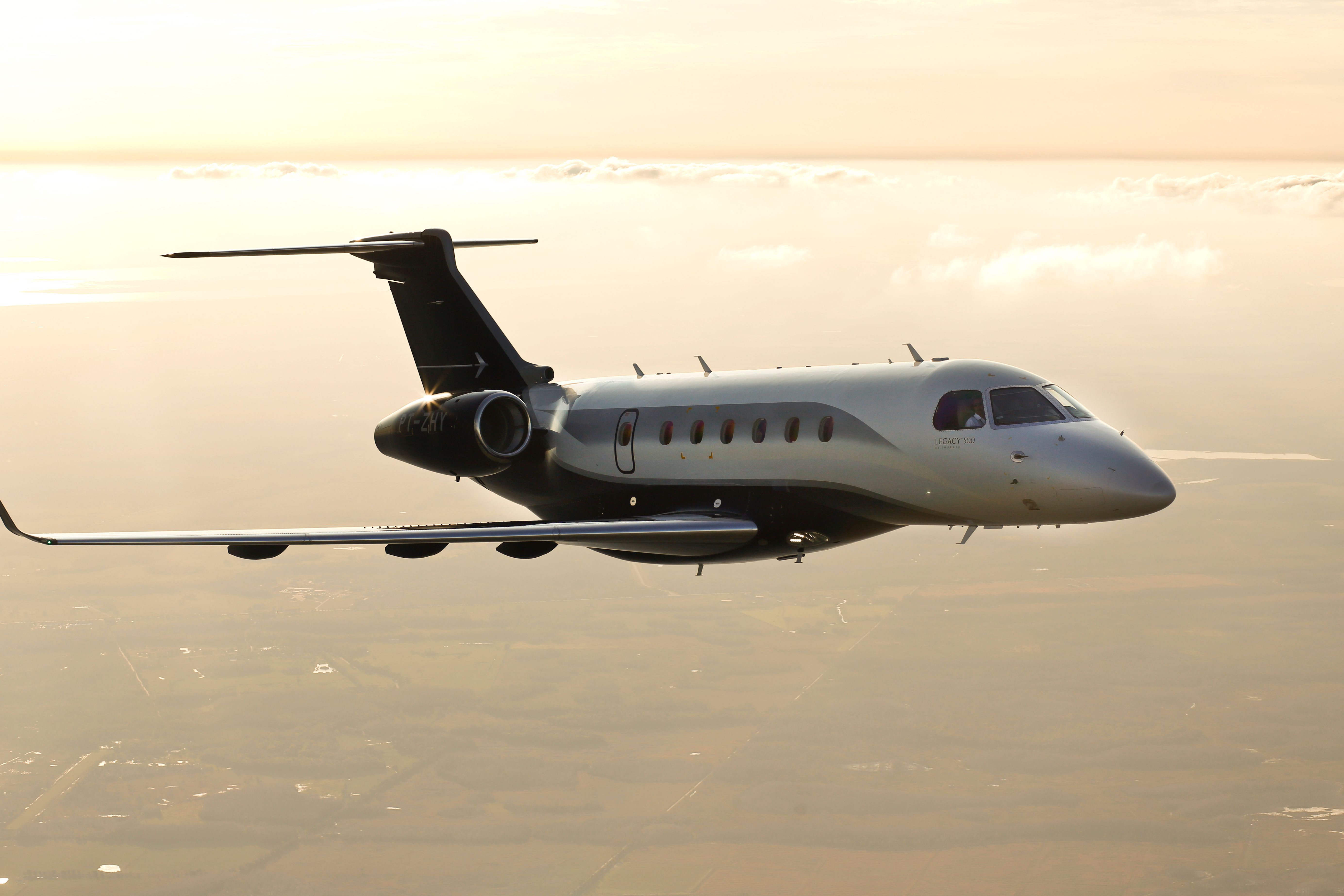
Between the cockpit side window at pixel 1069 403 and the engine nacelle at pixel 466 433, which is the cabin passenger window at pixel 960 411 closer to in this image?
the cockpit side window at pixel 1069 403

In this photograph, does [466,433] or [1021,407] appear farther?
[466,433]

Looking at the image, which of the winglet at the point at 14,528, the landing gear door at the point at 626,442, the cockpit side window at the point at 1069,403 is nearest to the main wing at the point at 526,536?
the winglet at the point at 14,528

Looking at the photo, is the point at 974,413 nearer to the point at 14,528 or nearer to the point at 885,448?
the point at 885,448

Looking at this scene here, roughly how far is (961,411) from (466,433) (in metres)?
14.6

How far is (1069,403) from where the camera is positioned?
29.2 metres

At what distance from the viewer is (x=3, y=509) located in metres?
31.6

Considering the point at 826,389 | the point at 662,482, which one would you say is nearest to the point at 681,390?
the point at 662,482

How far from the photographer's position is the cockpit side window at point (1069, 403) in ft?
95.1

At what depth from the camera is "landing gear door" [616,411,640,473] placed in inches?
1361

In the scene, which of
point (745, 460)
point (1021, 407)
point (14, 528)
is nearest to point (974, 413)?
point (1021, 407)

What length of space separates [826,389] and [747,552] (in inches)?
193

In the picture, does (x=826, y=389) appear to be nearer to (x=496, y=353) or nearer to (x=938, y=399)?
(x=938, y=399)

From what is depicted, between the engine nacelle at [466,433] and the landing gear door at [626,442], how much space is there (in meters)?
3.39

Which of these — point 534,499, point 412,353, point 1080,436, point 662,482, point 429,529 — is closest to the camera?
point 1080,436
